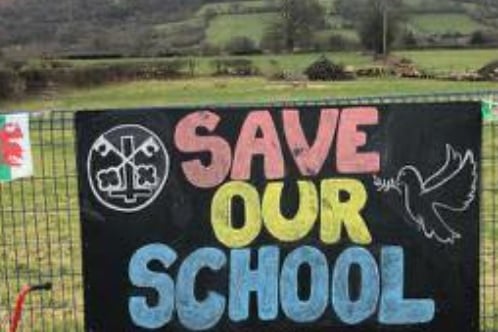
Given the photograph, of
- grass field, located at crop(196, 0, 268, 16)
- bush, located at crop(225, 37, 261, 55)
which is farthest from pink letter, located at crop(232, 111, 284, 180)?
grass field, located at crop(196, 0, 268, 16)

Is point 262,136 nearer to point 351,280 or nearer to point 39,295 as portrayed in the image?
point 351,280

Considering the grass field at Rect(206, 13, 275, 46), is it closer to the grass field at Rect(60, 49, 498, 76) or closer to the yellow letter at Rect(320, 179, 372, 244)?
the grass field at Rect(60, 49, 498, 76)

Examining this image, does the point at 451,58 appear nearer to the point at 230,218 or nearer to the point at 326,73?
the point at 326,73

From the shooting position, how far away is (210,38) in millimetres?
92562

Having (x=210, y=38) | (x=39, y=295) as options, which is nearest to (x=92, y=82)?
(x=210, y=38)

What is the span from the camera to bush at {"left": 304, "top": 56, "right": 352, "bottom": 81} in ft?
214

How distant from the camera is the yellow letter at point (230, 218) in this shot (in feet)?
23.2

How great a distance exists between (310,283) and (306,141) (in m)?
0.91

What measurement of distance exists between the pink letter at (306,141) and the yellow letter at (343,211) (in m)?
0.15

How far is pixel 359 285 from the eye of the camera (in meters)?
7.16

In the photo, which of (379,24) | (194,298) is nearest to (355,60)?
(379,24)

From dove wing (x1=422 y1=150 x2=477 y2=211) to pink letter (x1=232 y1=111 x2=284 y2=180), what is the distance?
970 millimetres

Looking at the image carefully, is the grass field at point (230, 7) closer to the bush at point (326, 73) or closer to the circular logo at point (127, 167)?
the bush at point (326, 73)

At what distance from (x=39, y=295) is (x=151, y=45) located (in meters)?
86.7
